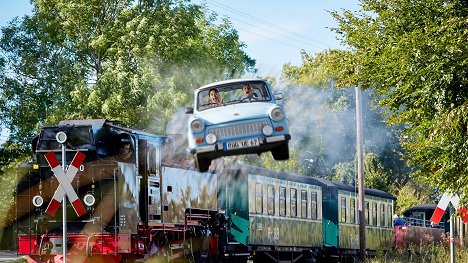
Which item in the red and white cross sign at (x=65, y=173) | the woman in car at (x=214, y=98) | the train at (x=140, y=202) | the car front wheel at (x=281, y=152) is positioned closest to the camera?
the car front wheel at (x=281, y=152)

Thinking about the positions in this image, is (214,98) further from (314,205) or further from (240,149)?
(314,205)

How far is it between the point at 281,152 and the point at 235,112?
0.75 metres

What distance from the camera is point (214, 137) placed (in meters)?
10.9

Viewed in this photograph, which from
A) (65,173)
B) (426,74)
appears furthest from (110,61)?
(65,173)

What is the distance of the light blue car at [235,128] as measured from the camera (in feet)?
35.3

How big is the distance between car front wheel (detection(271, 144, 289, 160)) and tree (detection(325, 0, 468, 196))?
17533mm

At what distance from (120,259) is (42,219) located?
90.0 inches

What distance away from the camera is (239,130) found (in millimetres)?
10750

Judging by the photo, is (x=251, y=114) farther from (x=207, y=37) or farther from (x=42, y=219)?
(x=207, y=37)

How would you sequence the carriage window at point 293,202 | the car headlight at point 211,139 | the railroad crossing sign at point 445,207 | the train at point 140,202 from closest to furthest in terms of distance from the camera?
the car headlight at point 211,139
the train at point 140,202
the railroad crossing sign at point 445,207
the carriage window at point 293,202

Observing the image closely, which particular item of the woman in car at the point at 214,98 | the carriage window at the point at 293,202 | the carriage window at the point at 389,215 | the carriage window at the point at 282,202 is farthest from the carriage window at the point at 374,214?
the woman in car at the point at 214,98

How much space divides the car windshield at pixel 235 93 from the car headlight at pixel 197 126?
16.1 inches

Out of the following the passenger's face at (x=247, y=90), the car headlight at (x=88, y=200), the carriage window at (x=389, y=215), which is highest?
the passenger's face at (x=247, y=90)

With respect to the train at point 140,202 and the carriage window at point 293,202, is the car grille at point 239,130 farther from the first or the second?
the carriage window at point 293,202
